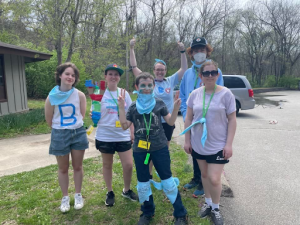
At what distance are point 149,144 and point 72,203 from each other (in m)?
1.49

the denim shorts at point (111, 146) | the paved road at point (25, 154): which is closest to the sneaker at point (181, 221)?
the denim shorts at point (111, 146)

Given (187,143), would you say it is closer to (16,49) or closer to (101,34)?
(16,49)

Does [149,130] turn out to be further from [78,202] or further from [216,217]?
[78,202]

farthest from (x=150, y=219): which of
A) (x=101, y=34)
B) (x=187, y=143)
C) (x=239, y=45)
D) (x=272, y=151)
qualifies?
(x=239, y=45)

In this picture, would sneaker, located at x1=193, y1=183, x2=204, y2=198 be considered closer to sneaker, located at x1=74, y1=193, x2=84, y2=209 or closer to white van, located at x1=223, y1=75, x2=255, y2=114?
sneaker, located at x1=74, y1=193, x2=84, y2=209

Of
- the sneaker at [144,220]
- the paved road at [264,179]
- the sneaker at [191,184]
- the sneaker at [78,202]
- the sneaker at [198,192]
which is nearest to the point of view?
the sneaker at [144,220]

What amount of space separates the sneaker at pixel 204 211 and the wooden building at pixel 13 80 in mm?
9042

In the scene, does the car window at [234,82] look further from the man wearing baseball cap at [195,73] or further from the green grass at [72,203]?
the man wearing baseball cap at [195,73]

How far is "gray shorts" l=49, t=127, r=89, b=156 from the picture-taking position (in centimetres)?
275

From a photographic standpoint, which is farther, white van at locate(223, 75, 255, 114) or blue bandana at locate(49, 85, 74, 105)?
white van at locate(223, 75, 255, 114)

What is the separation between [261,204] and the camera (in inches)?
122

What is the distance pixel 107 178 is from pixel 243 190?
6.73 feet

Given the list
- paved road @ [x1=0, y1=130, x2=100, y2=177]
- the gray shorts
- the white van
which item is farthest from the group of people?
the white van

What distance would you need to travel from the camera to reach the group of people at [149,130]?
2463 millimetres
